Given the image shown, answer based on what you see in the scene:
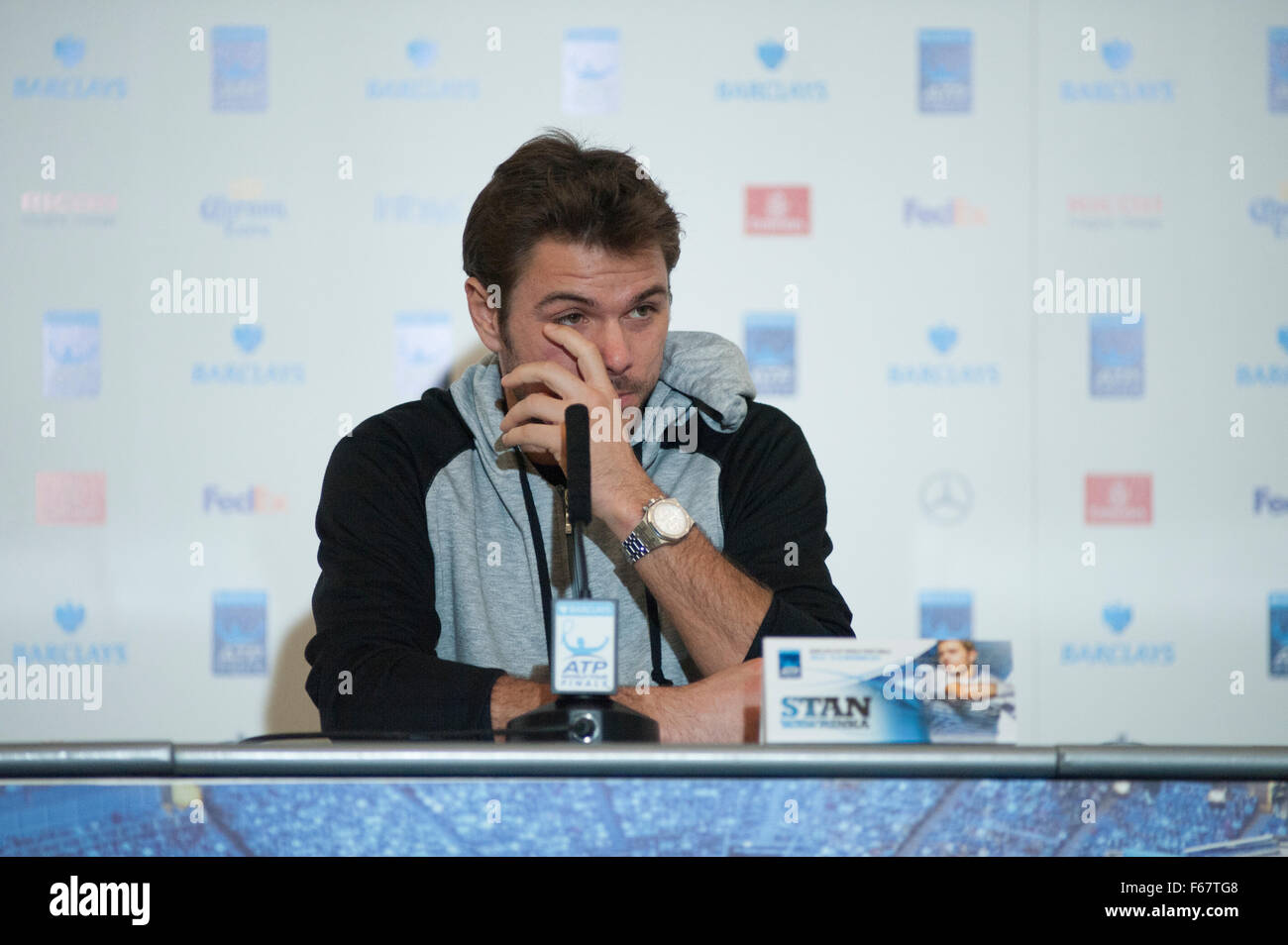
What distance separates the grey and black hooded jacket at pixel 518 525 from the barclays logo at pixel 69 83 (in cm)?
162

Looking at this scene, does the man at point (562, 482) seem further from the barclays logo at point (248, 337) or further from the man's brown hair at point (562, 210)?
the barclays logo at point (248, 337)

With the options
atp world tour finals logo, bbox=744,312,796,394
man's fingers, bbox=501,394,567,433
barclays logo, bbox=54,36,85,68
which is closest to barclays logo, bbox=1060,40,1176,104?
atp world tour finals logo, bbox=744,312,796,394

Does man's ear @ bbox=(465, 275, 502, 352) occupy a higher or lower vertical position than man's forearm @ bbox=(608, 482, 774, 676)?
higher

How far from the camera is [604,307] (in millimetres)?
1740

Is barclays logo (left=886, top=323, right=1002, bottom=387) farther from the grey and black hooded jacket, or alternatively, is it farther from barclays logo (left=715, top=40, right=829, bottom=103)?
the grey and black hooded jacket

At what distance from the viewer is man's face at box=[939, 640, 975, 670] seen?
3.26 feet

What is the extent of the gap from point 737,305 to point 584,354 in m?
1.27

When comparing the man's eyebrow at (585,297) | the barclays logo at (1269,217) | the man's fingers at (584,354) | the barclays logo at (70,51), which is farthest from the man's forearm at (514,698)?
the barclays logo at (1269,217)

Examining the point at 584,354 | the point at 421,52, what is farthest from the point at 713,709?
the point at 421,52

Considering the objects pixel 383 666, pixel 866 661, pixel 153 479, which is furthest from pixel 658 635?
pixel 153 479

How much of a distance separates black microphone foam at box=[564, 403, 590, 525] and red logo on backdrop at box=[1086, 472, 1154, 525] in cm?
205

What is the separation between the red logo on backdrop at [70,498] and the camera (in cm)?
281
